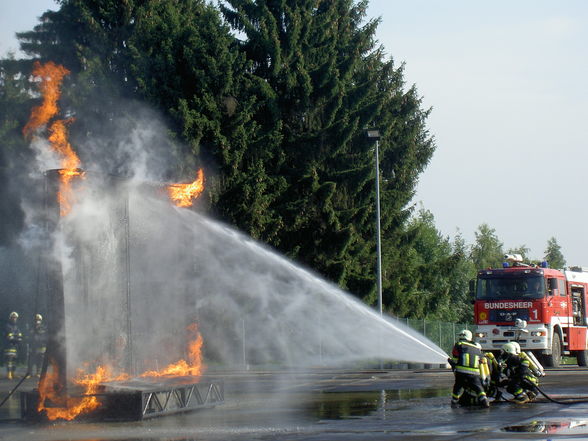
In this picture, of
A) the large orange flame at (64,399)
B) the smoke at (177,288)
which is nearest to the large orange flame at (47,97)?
the smoke at (177,288)

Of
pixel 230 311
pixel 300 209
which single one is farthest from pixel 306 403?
pixel 300 209

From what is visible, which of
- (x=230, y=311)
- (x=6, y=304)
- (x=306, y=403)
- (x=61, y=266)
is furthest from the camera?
(x=6, y=304)

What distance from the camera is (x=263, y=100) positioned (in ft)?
123

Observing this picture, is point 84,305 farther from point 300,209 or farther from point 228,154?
point 300,209

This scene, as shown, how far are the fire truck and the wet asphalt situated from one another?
296 inches

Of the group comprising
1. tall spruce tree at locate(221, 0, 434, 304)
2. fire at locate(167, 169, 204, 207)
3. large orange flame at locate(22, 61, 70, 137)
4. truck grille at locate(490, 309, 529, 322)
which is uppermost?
tall spruce tree at locate(221, 0, 434, 304)

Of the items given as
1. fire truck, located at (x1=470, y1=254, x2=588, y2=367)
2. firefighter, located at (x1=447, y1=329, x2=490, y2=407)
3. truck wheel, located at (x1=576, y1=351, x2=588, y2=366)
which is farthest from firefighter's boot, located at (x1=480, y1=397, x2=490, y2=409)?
truck wheel, located at (x1=576, y1=351, x2=588, y2=366)

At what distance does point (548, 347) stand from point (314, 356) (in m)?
9.48

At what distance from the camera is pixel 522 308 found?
29.1m

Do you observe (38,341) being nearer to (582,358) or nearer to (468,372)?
(468,372)

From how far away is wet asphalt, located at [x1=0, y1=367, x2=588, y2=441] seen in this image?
41.5ft

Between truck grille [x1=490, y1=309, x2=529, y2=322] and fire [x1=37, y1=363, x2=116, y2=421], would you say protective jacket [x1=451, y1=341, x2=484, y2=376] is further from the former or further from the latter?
truck grille [x1=490, y1=309, x2=529, y2=322]

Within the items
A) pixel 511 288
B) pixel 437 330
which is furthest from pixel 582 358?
pixel 437 330

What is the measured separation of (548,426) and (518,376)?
4088mm
